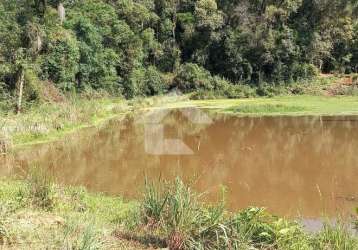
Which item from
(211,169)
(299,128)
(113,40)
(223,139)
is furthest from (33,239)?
(113,40)

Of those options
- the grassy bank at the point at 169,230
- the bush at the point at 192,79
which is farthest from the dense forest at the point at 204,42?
the grassy bank at the point at 169,230

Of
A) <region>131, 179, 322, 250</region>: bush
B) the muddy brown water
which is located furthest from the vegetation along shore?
the muddy brown water

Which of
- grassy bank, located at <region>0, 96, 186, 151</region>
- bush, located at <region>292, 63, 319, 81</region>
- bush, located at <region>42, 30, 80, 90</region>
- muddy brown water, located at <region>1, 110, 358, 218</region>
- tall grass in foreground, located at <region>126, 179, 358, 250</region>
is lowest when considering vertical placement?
muddy brown water, located at <region>1, 110, 358, 218</region>

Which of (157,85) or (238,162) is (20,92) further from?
(157,85)

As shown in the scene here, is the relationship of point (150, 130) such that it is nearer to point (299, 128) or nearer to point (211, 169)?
point (299, 128)

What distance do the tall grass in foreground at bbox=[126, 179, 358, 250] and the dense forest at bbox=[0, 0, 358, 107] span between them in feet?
63.9

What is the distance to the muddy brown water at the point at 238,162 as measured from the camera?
7.79m

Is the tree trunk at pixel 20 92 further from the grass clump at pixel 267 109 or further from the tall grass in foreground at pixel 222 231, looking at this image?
the tall grass in foreground at pixel 222 231

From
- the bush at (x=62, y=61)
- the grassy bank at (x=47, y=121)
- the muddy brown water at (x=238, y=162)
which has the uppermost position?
the bush at (x=62, y=61)

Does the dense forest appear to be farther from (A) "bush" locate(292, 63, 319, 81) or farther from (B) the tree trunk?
(B) the tree trunk

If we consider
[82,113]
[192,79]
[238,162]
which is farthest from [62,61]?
[238,162]

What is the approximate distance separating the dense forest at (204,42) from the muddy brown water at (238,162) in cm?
946

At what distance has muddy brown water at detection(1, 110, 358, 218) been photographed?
7785 mm

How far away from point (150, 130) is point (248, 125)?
11.7 ft
